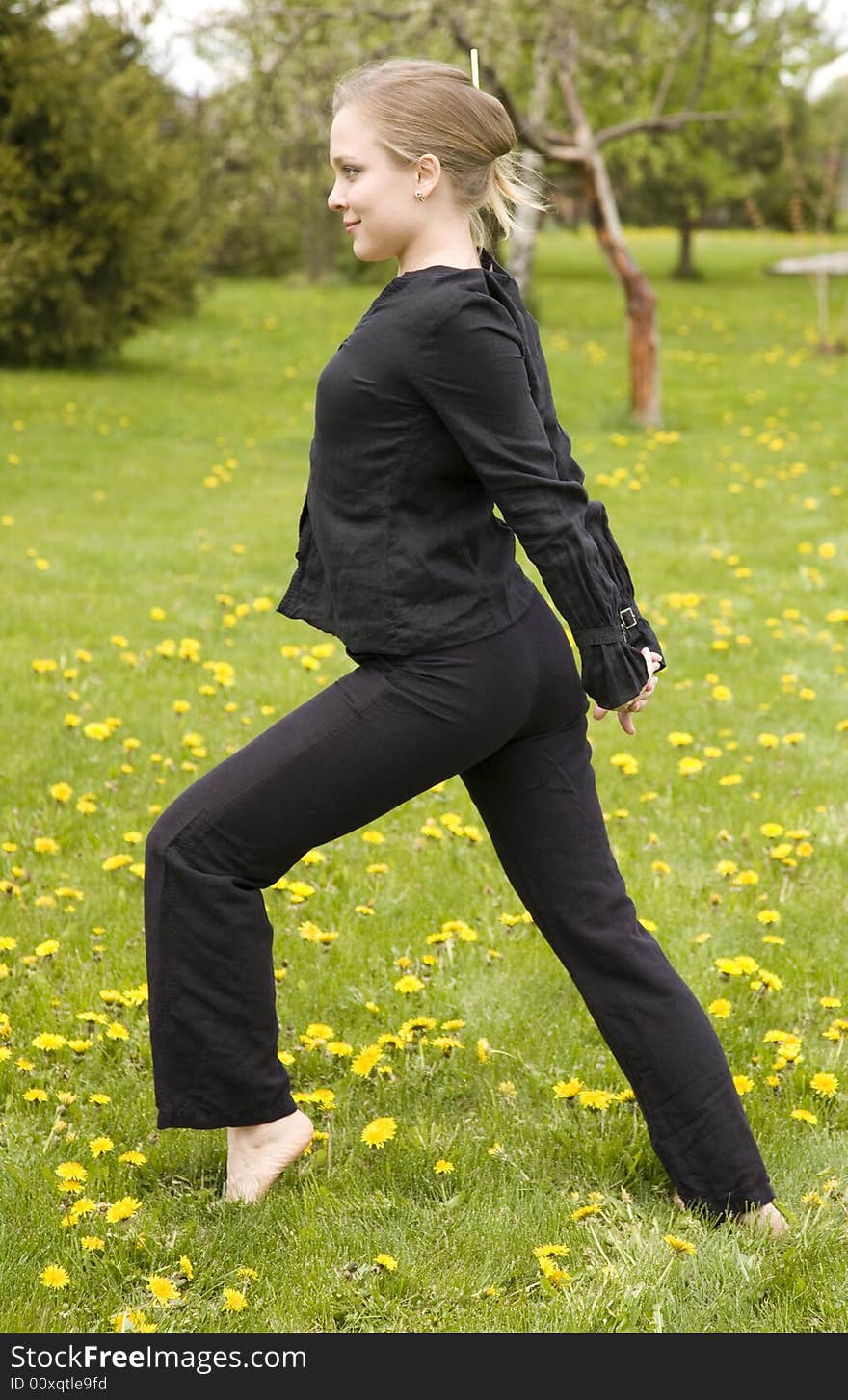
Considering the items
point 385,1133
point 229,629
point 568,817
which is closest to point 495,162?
point 568,817

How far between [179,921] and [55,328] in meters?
15.6

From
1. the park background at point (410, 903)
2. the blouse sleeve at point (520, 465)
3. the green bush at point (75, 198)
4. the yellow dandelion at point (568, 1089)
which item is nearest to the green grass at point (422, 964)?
the park background at point (410, 903)

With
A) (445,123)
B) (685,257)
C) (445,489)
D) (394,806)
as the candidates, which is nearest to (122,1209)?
(394,806)

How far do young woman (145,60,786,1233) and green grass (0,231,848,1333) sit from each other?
10.2 inches

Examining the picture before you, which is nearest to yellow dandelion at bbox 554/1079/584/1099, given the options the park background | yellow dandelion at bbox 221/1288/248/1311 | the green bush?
the park background

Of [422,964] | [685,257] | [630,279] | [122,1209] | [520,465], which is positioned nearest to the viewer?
[520,465]

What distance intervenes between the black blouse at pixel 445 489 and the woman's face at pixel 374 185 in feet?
0.30

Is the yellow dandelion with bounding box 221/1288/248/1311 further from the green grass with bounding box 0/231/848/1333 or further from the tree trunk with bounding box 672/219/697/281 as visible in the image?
the tree trunk with bounding box 672/219/697/281

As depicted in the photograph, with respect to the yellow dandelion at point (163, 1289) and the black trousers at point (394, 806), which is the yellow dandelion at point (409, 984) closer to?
the black trousers at point (394, 806)

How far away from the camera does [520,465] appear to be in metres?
2.52

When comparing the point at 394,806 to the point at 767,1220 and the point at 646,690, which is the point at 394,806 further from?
the point at 767,1220

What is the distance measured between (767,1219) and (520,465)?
160 cm

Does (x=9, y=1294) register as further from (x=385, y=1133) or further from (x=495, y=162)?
(x=495, y=162)

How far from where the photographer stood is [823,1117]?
11.6 ft
